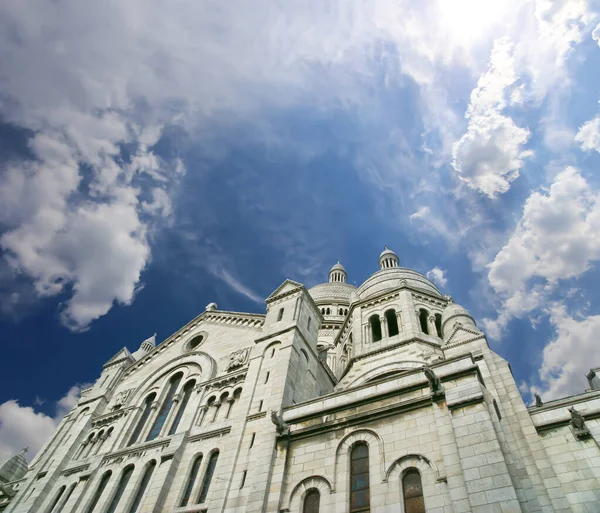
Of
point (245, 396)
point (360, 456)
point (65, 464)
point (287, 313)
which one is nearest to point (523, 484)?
point (360, 456)

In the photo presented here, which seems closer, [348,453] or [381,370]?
[348,453]

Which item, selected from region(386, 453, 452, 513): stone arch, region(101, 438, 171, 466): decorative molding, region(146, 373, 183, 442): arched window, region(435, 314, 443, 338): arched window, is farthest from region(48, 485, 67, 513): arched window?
region(435, 314, 443, 338): arched window

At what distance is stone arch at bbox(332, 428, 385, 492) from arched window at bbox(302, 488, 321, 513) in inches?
32.1

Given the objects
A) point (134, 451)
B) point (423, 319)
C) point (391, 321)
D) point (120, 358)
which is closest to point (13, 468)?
point (120, 358)

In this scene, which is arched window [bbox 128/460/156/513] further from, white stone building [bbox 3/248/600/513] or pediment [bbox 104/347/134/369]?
pediment [bbox 104/347/134/369]

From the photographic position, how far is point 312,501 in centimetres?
1593

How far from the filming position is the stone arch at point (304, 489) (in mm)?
15781

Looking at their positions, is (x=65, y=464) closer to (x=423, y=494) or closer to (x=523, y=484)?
(x=423, y=494)

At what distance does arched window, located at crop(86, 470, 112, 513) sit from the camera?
73.3ft

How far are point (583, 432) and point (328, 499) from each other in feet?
28.4

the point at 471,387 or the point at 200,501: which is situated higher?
the point at 471,387

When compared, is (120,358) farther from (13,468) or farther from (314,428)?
(314,428)

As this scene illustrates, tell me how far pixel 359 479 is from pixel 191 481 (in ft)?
28.2

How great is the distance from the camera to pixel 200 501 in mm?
19094
